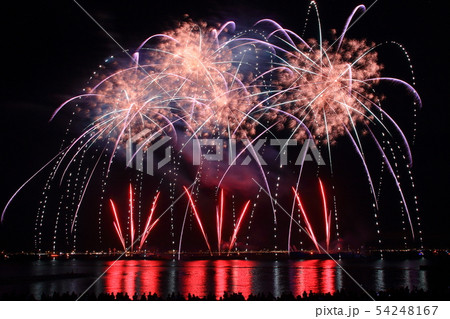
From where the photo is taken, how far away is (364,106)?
22.7 m

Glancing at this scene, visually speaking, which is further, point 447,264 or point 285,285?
point 447,264

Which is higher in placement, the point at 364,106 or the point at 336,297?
the point at 364,106

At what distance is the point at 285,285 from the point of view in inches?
952
